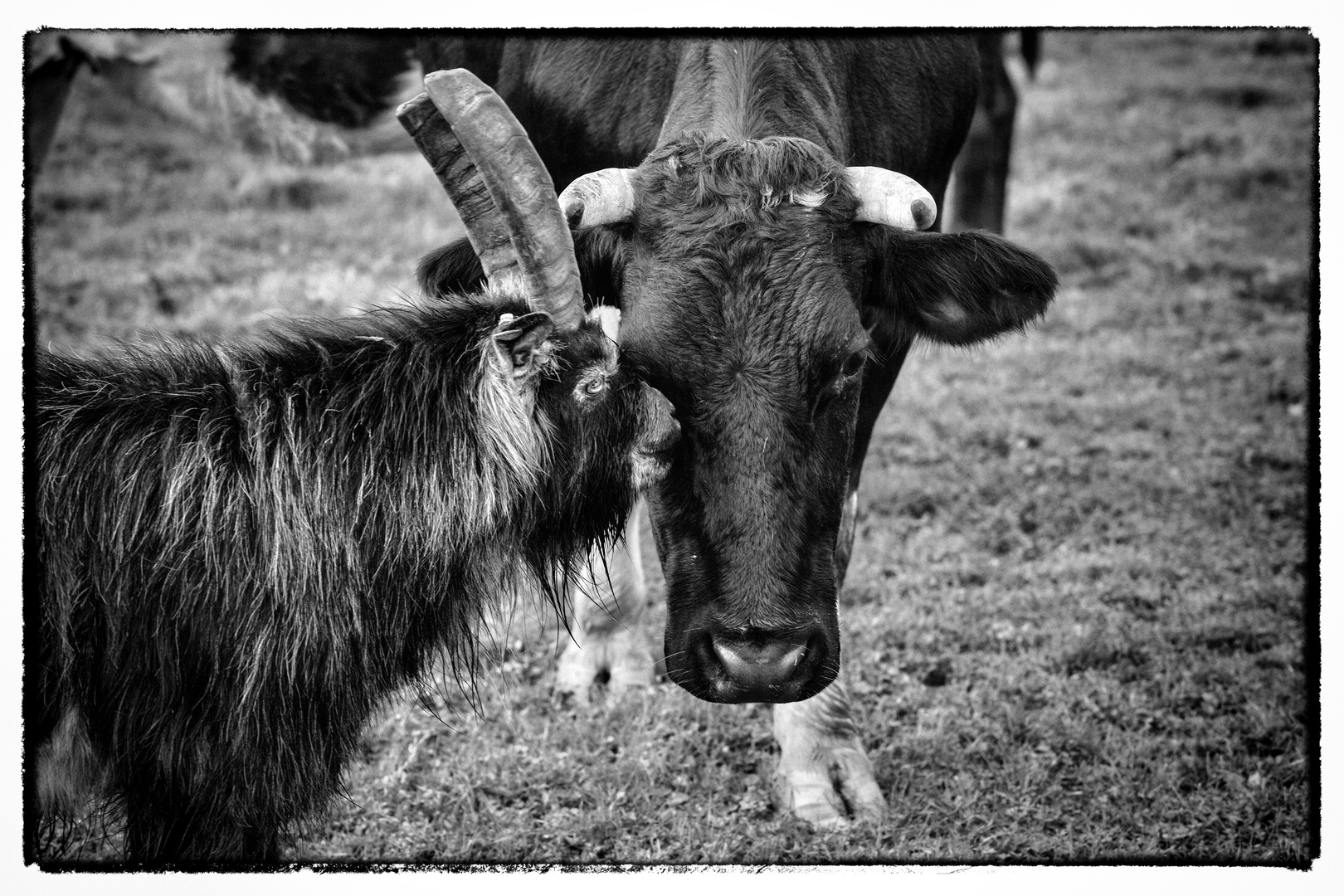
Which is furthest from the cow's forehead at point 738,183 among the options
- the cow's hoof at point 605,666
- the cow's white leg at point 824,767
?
the cow's hoof at point 605,666

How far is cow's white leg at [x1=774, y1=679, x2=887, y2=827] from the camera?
4523 millimetres

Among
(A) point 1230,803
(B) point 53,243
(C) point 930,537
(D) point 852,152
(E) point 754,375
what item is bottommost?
(B) point 53,243

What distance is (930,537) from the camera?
675cm

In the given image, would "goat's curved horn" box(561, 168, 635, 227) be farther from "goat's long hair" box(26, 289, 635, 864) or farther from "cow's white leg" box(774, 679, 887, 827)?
"cow's white leg" box(774, 679, 887, 827)

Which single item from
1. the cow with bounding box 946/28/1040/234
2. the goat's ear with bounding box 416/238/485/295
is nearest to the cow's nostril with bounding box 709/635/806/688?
the goat's ear with bounding box 416/238/485/295

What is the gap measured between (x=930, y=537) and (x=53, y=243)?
7.41 meters

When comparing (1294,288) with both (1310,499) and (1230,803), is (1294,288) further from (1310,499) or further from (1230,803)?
(1230,803)

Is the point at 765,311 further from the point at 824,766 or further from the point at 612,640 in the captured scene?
the point at 612,640

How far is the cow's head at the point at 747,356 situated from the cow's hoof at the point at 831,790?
1.01 meters

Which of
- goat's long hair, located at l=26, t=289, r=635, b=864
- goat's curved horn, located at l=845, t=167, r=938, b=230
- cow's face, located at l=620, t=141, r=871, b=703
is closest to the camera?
goat's long hair, located at l=26, t=289, r=635, b=864

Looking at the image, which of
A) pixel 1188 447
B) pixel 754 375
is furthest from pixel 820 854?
pixel 1188 447

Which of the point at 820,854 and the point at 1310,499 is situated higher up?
the point at 1310,499

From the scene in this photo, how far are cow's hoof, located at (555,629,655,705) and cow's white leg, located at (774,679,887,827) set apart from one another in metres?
0.84

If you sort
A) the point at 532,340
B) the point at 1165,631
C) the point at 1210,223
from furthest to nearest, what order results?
the point at 1210,223, the point at 1165,631, the point at 532,340
